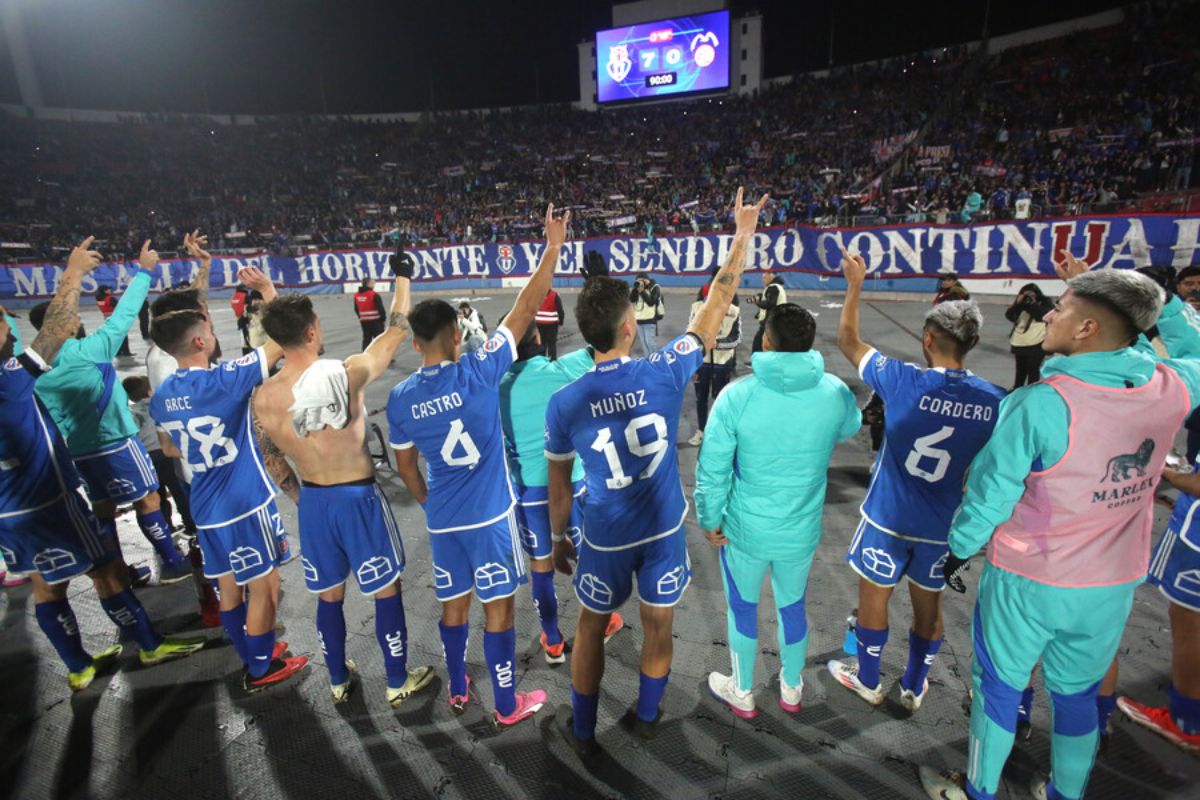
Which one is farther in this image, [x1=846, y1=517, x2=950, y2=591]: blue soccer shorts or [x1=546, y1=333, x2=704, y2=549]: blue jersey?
[x1=846, y1=517, x2=950, y2=591]: blue soccer shorts

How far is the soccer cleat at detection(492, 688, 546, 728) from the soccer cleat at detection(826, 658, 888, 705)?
5.73 feet

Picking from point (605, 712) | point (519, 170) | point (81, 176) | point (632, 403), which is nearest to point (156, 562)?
point (605, 712)

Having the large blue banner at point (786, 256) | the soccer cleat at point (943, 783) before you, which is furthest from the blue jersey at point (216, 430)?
the large blue banner at point (786, 256)

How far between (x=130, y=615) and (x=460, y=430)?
115 inches

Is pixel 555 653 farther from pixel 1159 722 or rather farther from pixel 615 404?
pixel 1159 722

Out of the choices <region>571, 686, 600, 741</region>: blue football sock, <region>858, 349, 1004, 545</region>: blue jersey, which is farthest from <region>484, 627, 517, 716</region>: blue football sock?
<region>858, 349, 1004, 545</region>: blue jersey

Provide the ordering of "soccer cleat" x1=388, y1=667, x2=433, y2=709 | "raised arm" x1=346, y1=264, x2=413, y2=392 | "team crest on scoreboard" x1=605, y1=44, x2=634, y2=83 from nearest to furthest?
"raised arm" x1=346, y1=264, x2=413, y2=392
"soccer cleat" x1=388, y1=667, x2=433, y2=709
"team crest on scoreboard" x1=605, y1=44, x2=634, y2=83

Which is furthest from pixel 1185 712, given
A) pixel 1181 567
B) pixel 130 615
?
pixel 130 615

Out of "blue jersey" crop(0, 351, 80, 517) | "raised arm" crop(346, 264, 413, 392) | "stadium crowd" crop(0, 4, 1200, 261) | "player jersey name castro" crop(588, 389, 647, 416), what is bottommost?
"blue jersey" crop(0, 351, 80, 517)

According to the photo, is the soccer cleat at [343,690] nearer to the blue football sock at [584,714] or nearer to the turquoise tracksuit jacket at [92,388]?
the blue football sock at [584,714]

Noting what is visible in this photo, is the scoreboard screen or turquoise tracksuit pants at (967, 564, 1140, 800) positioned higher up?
the scoreboard screen

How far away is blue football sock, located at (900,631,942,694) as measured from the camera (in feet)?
10.4

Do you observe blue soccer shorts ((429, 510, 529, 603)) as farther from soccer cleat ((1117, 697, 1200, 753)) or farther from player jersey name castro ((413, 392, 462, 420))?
soccer cleat ((1117, 697, 1200, 753))

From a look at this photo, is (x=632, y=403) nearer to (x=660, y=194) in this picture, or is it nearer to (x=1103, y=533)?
(x=1103, y=533)
